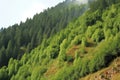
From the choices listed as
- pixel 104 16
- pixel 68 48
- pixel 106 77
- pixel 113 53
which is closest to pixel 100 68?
pixel 113 53

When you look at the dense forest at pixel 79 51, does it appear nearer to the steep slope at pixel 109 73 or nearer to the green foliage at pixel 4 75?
the green foliage at pixel 4 75

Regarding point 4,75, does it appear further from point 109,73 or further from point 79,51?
point 109,73

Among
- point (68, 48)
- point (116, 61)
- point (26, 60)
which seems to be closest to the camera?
point (116, 61)

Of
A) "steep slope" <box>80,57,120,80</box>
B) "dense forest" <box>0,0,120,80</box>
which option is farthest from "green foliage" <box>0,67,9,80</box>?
"steep slope" <box>80,57,120,80</box>

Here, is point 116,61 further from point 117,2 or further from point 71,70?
point 117,2

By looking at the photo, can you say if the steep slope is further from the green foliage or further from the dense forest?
the green foliage

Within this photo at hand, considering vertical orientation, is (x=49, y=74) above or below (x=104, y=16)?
below

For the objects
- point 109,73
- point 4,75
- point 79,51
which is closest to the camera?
point 109,73

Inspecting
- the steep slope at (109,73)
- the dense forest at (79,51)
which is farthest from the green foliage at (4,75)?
the steep slope at (109,73)

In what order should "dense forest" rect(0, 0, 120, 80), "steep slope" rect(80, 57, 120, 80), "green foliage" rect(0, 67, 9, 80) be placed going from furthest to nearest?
1. "green foliage" rect(0, 67, 9, 80)
2. "dense forest" rect(0, 0, 120, 80)
3. "steep slope" rect(80, 57, 120, 80)

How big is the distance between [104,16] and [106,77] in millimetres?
57037

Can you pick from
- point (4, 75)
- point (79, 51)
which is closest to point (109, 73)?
point (79, 51)

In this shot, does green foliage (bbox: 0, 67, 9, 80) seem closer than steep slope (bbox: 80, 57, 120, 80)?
No

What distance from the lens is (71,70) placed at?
108 m
